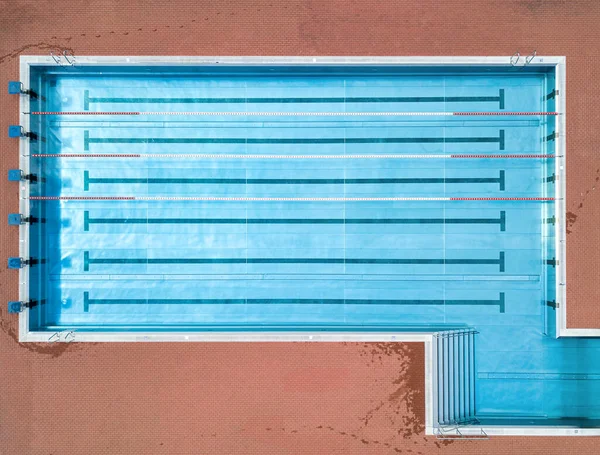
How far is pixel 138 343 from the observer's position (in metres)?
7.73

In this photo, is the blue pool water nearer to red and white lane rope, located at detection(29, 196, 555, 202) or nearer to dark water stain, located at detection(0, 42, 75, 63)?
red and white lane rope, located at detection(29, 196, 555, 202)

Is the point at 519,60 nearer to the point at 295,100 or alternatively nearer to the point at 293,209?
the point at 295,100

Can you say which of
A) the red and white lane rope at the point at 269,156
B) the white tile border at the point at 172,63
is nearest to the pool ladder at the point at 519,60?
the white tile border at the point at 172,63

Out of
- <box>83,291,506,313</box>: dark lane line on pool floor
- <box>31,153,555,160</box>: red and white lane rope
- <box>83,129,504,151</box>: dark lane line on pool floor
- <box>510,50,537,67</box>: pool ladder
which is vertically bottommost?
<box>83,291,506,313</box>: dark lane line on pool floor

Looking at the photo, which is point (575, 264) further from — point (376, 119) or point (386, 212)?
point (376, 119)

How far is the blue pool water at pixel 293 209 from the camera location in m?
8.27

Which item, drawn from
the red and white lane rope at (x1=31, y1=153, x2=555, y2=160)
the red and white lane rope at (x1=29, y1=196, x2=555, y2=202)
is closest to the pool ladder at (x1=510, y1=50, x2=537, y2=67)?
the red and white lane rope at (x1=31, y1=153, x2=555, y2=160)

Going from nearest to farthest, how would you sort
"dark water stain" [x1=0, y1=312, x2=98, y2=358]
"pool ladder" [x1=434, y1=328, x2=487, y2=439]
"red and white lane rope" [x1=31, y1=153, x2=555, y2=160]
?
"pool ladder" [x1=434, y1=328, x2=487, y2=439] < "dark water stain" [x1=0, y1=312, x2=98, y2=358] < "red and white lane rope" [x1=31, y1=153, x2=555, y2=160]

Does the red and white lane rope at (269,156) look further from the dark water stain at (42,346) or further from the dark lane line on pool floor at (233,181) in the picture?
the dark water stain at (42,346)

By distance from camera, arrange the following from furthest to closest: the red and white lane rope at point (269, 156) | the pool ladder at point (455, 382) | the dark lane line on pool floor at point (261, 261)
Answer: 1. the dark lane line on pool floor at point (261, 261)
2. the red and white lane rope at point (269, 156)
3. the pool ladder at point (455, 382)

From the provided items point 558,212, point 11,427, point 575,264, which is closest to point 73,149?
point 11,427

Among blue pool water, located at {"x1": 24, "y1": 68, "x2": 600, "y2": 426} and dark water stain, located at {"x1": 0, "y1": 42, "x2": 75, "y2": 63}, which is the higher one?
dark water stain, located at {"x1": 0, "y1": 42, "x2": 75, "y2": 63}

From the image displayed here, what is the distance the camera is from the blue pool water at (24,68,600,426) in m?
8.27

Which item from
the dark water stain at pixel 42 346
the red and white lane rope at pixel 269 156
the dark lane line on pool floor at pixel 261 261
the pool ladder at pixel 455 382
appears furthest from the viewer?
the dark lane line on pool floor at pixel 261 261
